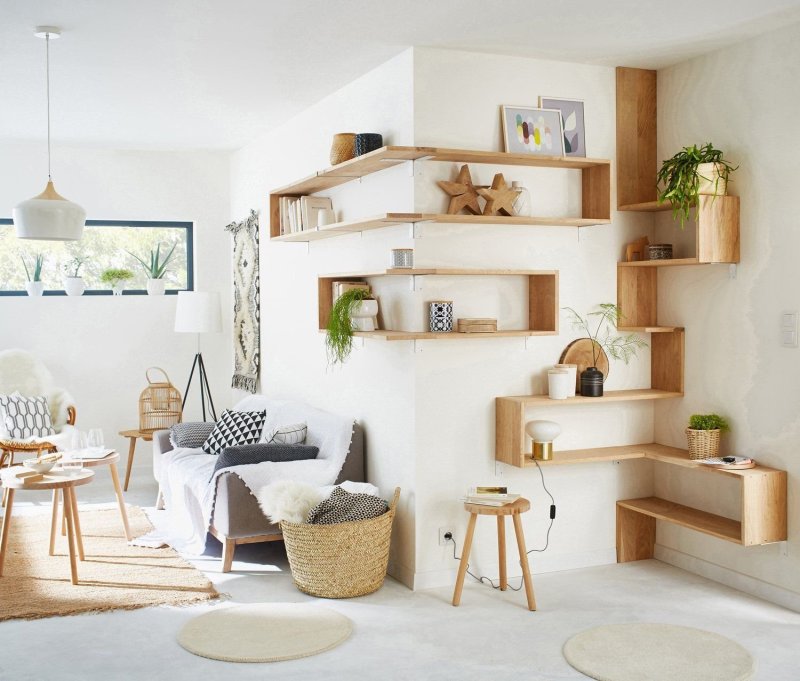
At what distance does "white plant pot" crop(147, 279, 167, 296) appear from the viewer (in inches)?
292

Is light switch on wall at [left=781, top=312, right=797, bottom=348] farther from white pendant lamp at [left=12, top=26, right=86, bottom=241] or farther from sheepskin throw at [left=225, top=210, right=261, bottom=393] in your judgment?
sheepskin throw at [left=225, top=210, right=261, bottom=393]

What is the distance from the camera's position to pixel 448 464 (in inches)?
173

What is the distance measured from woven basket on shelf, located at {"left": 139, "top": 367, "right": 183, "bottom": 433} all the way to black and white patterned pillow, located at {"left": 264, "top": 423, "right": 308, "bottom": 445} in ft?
Result: 7.10

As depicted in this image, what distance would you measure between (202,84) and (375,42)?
1.27 meters

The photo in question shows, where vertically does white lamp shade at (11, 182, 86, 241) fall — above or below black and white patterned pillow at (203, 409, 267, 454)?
above

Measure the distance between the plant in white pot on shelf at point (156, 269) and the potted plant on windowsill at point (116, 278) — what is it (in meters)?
0.19

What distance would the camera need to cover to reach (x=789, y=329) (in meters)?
4.04

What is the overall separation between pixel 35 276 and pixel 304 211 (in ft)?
9.83

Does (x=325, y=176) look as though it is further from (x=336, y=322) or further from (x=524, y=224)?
(x=524, y=224)

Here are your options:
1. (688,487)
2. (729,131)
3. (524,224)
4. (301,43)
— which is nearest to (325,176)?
(301,43)

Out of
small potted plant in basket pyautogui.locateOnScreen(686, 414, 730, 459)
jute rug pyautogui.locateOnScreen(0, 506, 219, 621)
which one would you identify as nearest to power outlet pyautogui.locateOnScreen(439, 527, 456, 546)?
jute rug pyautogui.locateOnScreen(0, 506, 219, 621)

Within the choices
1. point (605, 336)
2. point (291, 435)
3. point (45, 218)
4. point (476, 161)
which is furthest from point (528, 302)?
point (45, 218)

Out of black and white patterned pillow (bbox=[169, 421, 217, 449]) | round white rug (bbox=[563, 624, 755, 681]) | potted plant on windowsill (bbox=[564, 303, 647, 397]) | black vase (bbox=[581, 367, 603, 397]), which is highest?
potted plant on windowsill (bbox=[564, 303, 647, 397])

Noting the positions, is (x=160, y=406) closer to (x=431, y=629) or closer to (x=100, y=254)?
(x=100, y=254)
